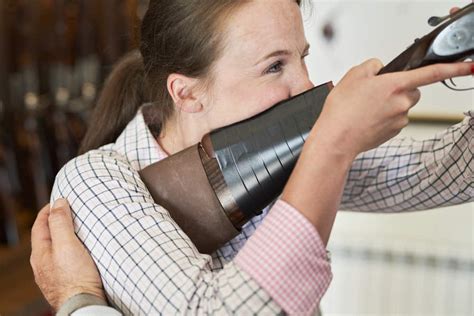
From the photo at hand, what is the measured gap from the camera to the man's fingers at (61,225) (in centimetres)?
106

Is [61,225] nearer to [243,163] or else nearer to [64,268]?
[64,268]

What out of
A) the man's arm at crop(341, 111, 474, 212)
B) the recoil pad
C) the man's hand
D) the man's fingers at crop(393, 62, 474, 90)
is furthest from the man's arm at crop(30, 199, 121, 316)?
the man's arm at crop(341, 111, 474, 212)

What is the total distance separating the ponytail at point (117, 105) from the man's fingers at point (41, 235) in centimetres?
27

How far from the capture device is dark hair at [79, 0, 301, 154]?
119 centimetres

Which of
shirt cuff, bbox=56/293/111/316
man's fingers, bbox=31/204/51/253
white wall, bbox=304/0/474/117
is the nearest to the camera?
shirt cuff, bbox=56/293/111/316

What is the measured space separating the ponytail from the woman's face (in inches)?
10.1

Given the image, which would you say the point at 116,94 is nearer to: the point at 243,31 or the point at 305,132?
the point at 243,31

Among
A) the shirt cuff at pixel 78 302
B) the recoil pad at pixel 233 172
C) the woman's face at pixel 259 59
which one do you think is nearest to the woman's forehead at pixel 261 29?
the woman's face at pixel 259 59

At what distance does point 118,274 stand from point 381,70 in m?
0.47

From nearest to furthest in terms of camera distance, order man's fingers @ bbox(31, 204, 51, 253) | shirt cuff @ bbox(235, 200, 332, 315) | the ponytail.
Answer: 1. shirt cuff @ bbox(235, 200, 332, 315)
2. man's fingers @ bbox(31, 204, 51, 253)
3. the ponytail

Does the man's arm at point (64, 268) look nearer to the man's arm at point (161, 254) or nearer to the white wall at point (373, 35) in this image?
the man's arm at point (161, 254)

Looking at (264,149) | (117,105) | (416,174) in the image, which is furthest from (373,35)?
(264,149)

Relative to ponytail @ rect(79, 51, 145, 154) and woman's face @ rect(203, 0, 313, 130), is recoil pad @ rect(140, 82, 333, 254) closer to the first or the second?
woman's face @ rect(203, 0, 313, 130)

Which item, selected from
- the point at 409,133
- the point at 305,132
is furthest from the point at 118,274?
the point at 409,133
